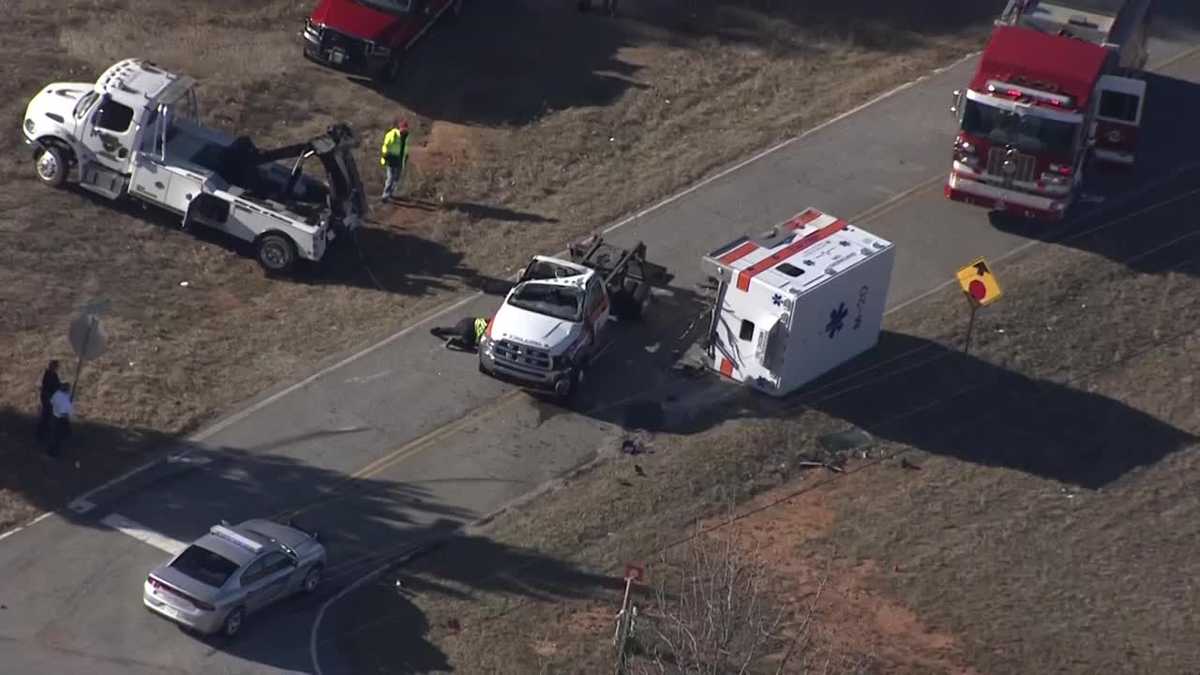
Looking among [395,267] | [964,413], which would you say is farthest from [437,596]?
[964,413]

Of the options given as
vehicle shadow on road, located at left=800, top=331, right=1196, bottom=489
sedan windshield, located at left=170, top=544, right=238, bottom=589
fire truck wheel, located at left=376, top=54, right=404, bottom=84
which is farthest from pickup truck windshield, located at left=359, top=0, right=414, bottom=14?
sedan windshield, located at left=170, top=544, right=238, bottom=589

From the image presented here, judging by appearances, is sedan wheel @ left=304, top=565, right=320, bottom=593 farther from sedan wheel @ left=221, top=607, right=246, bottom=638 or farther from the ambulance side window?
the ambulance side window

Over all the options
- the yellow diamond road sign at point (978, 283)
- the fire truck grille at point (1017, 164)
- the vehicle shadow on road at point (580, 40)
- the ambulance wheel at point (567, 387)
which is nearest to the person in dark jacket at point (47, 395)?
the ambulance wheel at point (567, 387)

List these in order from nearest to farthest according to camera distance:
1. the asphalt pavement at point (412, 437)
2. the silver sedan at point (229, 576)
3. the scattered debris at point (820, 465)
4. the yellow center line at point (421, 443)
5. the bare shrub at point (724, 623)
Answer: the bare shrub at point (724, 623)
the silver sedan at point (229, 576)
the asphalt pavement at point (412, 437)
the yellow center line at point (421, 443)
the scattered debris at point (820, 465)

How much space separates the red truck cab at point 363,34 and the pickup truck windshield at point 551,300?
36.1ft

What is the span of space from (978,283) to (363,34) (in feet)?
50.1

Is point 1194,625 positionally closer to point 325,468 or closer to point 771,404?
point 771,404

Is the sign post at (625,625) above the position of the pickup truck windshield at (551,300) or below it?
below

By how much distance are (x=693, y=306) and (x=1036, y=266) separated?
7.01 m

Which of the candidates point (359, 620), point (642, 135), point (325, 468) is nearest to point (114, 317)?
point (325, 468)

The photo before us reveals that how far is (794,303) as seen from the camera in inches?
1366

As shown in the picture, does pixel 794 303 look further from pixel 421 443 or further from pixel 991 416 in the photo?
pixel 421 443

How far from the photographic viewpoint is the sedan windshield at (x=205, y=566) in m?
28.5

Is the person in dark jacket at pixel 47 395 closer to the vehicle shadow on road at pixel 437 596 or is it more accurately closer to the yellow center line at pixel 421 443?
the yellow center line at pixel 421 443
